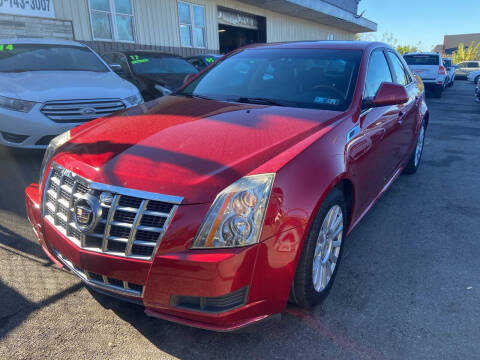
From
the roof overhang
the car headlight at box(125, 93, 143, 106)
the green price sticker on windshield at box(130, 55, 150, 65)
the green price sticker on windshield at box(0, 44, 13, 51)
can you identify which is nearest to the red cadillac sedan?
the car headlight at box(125, 93, 143, 106)

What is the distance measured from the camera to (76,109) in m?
4.78

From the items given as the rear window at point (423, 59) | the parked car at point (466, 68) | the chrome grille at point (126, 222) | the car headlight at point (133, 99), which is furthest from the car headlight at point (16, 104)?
the parked car at point (466, 68)

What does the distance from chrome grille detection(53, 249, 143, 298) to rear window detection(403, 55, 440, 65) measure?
16968mm

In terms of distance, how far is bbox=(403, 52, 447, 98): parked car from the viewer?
15.1 metres

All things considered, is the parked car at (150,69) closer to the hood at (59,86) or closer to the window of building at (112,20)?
the hood at (59,86)

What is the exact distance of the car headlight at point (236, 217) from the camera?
1747mm

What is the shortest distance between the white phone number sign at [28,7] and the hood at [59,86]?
17.5ft

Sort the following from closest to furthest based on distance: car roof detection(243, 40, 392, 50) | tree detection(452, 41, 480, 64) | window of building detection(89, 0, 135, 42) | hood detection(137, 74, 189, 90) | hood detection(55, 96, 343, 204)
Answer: hood detection(55, 96, 343, 204)
car roof detection(243, 40, 392, 50)
hood detection(137, 74, 189, 90)
window of building detection(89, 0, 135, 42)
tree detection(452, 41, 480, 64)

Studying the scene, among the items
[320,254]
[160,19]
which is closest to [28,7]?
[160,19]

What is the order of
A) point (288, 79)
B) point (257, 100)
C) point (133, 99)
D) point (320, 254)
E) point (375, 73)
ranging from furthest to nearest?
point (133, 99) → point (375, 73) → point (288, 79) → point (257, 100) → point (320, 254)

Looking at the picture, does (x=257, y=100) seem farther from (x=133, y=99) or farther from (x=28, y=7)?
(x=28, y=7)

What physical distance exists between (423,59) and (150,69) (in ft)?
42.5

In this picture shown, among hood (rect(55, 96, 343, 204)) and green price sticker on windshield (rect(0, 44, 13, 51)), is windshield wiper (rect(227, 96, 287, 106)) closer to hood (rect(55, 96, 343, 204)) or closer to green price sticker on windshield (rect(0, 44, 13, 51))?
hood (rect(55, 96, 343, 204))

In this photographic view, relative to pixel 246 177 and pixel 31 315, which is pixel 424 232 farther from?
pixel 31 315
